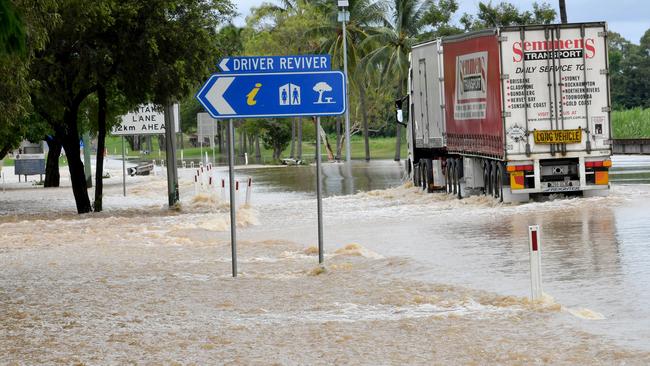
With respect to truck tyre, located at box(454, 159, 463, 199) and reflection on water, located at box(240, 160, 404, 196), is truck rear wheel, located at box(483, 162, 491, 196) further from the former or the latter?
reflection on water, located at box(240, 160, 404, 196)

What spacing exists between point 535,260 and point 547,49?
15.0m

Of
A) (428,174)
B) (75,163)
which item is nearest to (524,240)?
(428,174)

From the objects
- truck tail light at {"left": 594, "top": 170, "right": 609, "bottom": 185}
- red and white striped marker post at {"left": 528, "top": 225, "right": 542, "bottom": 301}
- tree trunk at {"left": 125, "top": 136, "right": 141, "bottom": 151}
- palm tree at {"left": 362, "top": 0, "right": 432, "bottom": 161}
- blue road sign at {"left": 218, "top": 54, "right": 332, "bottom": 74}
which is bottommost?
red and white striped marker post at {"left": 528, "top": 225, "right": 542, "bottom": 301}

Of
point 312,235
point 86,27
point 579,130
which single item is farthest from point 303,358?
point 86,27

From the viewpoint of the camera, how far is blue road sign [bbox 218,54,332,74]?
1591 centimetres

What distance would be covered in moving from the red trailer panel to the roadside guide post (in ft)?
36.4

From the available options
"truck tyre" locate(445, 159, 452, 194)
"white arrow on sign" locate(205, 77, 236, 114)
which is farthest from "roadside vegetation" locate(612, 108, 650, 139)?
"white arrow on sign" locate(205, 77, 236, 114)

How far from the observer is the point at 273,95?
15.8 meters

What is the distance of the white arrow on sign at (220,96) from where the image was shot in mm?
15695

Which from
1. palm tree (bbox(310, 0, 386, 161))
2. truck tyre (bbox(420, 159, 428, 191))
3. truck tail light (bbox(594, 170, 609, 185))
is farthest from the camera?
palm tree (bbox(310, 0, 386, 161))

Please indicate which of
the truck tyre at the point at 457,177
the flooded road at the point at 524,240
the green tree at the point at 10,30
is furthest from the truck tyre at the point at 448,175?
the green tree at the point at 10,30

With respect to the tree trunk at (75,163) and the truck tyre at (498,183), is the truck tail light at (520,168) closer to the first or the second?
the truck tyre at (498,183)

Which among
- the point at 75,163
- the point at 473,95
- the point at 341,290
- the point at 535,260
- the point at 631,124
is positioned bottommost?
the point at 341,290

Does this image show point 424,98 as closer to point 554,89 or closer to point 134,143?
point 554,89
